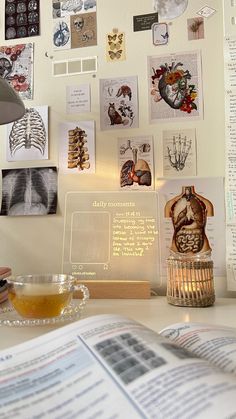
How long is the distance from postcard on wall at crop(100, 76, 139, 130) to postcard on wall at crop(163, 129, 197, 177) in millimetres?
104

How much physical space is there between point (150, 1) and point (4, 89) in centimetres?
52

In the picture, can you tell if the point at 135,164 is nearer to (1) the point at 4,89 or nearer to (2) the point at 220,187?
(2) the point at 220,187

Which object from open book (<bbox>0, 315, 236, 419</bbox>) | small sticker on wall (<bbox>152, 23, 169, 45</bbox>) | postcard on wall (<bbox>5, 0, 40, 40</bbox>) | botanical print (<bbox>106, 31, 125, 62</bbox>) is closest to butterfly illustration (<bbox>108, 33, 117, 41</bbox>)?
botanical print (<bbox>106, 31, 125, 62</bbox>)

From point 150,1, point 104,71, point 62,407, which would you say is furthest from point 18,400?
Answer: point 150,1

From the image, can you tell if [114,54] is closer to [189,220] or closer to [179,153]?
[179,153]

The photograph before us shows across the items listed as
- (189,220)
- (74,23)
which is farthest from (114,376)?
(74,23)

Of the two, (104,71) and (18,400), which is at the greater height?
(104,71)

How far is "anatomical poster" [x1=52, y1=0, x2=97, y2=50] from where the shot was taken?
1.10m

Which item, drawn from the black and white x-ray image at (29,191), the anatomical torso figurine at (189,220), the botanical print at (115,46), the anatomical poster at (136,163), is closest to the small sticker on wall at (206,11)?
the botanical print at (115,46)

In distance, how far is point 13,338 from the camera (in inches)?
25.0

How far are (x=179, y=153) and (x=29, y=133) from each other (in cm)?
44

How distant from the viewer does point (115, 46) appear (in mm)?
1072

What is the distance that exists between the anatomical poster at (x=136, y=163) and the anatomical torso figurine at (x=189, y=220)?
93 mm

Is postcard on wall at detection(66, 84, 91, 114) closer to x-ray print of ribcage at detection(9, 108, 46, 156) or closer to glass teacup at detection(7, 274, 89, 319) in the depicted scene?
x-ray print of ribcage at detection(9, 108, 46, 156)
